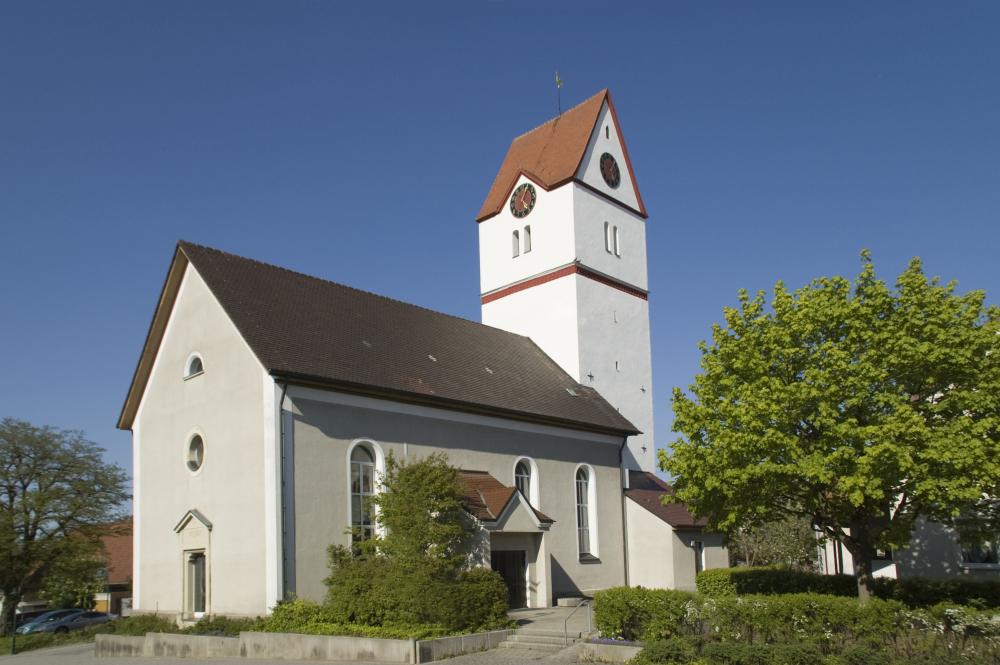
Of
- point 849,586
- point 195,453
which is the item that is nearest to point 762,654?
point 849,586

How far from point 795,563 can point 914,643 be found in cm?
2261

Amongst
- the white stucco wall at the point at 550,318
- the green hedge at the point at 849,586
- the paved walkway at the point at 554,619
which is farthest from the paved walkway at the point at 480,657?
the white stucco wall at the point at 550,318

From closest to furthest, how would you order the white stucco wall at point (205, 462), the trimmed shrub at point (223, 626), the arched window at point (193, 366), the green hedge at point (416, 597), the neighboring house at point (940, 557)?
the green hedge at point (416, 597) → the trimmed shrub at point (223, 626) → the white stucco wall at point (205, 462) → the neighboring house at point (940, 557) → the arched window at point (193, 366)

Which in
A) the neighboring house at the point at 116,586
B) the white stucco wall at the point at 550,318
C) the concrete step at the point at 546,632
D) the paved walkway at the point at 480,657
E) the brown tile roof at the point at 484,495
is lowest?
the neighboring house at the point at 116,586

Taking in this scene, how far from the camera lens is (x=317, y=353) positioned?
2411 cm

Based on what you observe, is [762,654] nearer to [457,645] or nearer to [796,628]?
[796,628]

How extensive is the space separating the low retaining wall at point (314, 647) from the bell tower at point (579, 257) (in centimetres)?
1769

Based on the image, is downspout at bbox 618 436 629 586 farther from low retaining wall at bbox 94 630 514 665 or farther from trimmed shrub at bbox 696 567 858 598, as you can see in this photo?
low retaining wall at bbox 94 630 514 665

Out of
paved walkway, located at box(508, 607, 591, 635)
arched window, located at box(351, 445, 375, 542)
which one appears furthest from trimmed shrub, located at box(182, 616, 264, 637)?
paved walkway, located at box(508, 607, 591, 635)

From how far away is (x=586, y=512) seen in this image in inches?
1232

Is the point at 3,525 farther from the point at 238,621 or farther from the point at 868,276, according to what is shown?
the point at 868,276

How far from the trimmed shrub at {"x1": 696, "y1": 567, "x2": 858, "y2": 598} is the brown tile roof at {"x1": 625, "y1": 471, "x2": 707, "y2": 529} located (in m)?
3.51

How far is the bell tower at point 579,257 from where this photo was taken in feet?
120

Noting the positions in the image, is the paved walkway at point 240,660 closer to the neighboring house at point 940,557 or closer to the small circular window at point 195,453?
the small circular window at point 195,453
